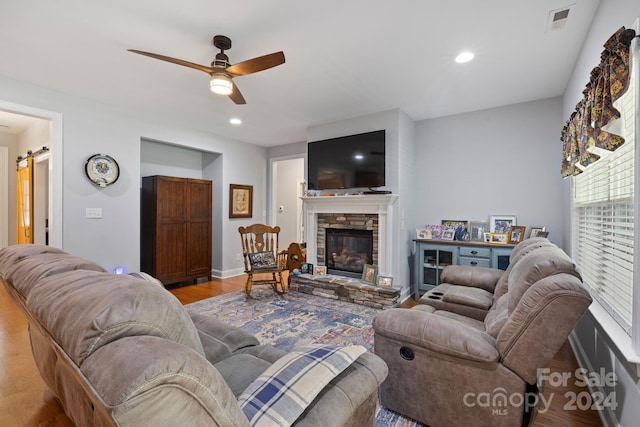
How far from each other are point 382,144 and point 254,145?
2947 mm

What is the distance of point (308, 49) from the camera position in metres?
2.42

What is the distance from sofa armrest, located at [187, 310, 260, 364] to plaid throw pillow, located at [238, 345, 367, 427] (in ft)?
1.95

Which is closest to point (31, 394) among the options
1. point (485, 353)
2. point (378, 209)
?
point (485, 353)

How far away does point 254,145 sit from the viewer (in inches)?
228

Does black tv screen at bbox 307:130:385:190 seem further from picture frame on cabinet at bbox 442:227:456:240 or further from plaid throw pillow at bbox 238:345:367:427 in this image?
plaid throw pillow at bbox 238:345:367:427

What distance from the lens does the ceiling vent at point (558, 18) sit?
1.95 metres

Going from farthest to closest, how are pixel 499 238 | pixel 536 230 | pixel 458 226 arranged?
pixel 458 226
pixel 499 238
pixel 536 230

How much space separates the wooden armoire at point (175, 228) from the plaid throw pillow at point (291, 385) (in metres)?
4.01

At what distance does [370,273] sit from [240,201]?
9.59ft

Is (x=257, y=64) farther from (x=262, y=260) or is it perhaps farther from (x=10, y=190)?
(x=10, y=190)

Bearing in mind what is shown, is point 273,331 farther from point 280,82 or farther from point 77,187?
point 77,187

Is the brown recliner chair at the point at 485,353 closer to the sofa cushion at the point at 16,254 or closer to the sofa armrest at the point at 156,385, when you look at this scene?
the sofa armrest at the point at 156,385

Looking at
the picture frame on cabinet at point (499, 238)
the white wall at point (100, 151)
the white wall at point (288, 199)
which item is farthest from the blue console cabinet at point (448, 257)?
the white wall at point (100, 151)

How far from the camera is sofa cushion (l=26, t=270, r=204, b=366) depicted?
62 cm
